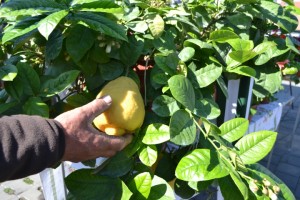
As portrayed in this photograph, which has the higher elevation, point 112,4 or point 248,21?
point 112,4

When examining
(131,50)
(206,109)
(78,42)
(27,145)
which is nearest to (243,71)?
(206,109)

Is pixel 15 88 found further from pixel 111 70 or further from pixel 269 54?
pixel 269 54

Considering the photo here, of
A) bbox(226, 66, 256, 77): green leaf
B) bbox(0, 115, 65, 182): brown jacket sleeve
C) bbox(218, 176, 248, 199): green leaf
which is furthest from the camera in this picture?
bbox(226, 66, 256, 77): green leaf

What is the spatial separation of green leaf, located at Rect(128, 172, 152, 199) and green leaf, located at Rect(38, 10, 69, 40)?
299mm

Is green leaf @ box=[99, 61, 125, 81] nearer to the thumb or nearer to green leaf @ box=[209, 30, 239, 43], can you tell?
the thumb

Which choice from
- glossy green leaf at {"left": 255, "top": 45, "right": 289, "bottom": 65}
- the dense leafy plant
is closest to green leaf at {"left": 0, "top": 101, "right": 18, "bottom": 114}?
the dense leafy plant

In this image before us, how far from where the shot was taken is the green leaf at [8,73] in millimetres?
604

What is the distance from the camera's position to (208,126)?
24.4 inches

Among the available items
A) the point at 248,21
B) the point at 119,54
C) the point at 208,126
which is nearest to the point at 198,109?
the point at 208,126

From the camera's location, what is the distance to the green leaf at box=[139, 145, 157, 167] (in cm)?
63

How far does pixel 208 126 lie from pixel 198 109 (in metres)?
0.05

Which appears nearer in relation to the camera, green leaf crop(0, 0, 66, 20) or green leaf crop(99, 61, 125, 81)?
green leaf crop(0, 0, 66, 20)

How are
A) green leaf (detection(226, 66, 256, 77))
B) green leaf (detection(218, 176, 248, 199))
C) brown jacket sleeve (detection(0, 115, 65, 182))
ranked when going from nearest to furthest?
brown jacket sleeve (detection(0, 115, 65, 182))
green leaf (detection(218, 176, 248, 199))
green leaf (detection(226, 66, 256, 77))

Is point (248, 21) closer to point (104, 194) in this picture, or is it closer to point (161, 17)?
A: point (161, 17)
